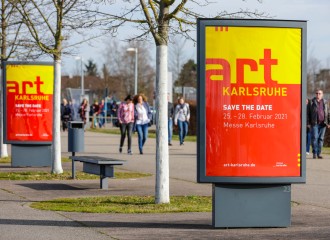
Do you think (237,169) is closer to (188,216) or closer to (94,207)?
(188,216)

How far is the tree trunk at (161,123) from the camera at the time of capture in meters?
14.0

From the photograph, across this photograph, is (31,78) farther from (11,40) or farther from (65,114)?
(65,114)

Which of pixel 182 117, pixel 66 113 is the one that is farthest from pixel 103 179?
pixel 66 113

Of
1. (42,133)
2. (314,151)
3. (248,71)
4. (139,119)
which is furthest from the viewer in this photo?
(139,119)

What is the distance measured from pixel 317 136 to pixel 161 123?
13029 mm

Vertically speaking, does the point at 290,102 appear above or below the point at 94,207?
above

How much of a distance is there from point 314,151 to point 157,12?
13390 millimetres

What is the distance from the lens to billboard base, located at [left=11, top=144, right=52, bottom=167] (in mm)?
23234

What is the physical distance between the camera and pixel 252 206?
11.8 meters

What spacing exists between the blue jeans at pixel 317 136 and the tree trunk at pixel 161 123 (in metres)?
12.9

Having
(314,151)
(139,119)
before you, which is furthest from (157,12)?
(139,119)

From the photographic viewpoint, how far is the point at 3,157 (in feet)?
88.6

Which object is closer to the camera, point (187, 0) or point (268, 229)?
point (268, 229)

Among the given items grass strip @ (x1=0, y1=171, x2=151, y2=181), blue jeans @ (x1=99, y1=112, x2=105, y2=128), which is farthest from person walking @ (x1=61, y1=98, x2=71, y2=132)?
grass strip @ (x1=0, y1=171, x2=151, y2=181)
